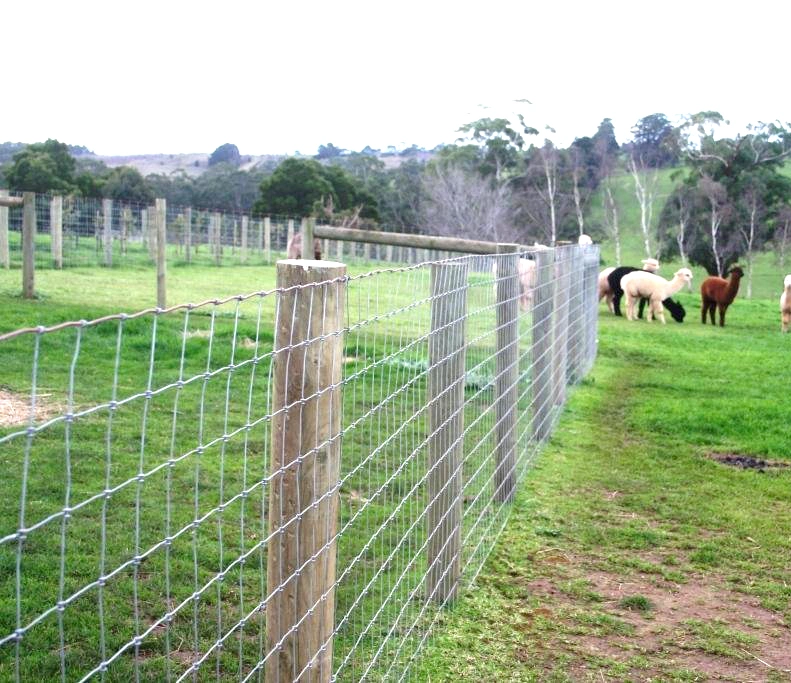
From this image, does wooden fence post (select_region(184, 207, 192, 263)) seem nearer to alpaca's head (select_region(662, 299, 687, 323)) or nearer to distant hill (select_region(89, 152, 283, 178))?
alpaca's head (select_region(662, 299, 687, 323))

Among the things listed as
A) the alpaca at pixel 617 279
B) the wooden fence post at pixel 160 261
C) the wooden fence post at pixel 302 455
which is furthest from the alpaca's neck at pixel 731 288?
the wooden fence post at pixel 302 455

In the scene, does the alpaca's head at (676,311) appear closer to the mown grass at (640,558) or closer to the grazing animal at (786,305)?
the grazing animal at (786,305)

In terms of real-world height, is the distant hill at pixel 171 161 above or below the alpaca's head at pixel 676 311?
above

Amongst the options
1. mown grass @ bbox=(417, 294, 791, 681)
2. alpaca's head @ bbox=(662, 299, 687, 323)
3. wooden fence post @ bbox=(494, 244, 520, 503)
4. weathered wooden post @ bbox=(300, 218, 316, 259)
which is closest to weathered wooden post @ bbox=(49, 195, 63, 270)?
alpaca's head @ bbox=(662, 299, 687, 323)

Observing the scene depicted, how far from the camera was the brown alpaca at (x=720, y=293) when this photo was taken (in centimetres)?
2256

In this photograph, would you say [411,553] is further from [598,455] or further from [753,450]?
[753,450]

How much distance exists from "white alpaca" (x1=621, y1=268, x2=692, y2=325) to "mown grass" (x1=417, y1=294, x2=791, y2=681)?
11911 mm

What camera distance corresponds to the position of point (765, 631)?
5129 millimetres

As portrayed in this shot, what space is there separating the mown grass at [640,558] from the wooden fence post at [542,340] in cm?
32

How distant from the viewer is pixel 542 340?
835 centimetres

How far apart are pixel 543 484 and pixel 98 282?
16.2 m

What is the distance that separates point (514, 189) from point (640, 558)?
55.0 m

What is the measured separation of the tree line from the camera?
5034cm

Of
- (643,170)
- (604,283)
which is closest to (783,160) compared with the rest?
(643,170)
